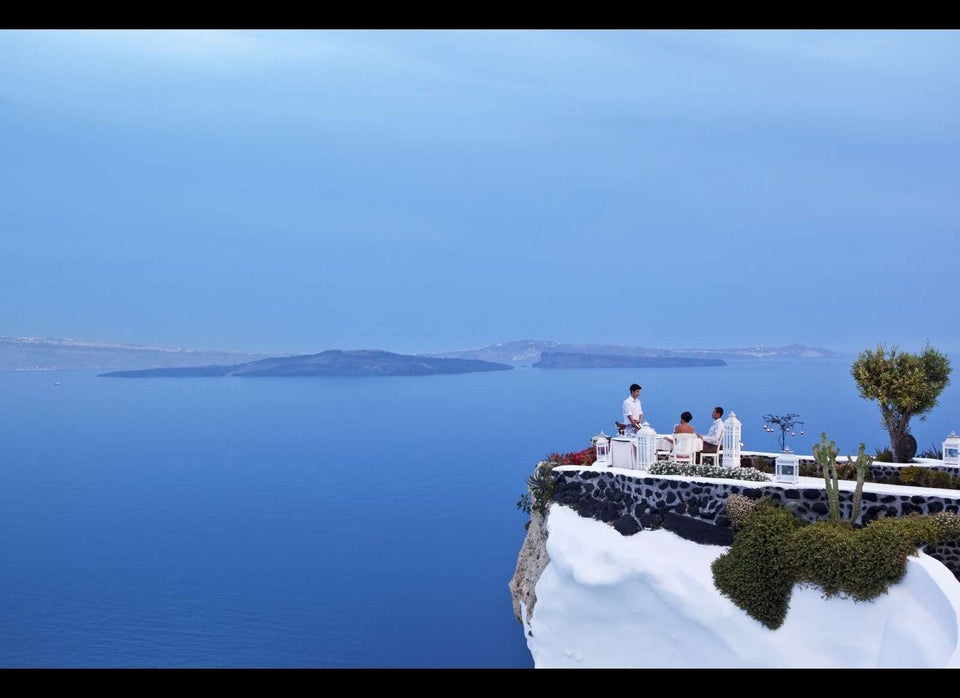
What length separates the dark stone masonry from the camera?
44.0 ft

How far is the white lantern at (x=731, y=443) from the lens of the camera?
16.0 meters

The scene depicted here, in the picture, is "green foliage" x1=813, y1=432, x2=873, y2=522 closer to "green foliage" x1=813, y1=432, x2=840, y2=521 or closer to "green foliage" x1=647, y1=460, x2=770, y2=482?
"green foliage" x1=813, y1=432, x2=840, y2=521

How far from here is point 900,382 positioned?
1662 cm

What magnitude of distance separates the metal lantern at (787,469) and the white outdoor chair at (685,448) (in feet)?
6.52

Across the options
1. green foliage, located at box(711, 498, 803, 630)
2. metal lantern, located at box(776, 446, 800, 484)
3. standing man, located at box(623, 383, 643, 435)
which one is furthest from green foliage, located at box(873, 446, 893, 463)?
standing man, located at box(623, 383, 643, 435)

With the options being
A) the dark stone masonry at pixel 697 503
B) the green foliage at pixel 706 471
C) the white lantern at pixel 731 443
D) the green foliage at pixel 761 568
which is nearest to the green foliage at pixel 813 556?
the green foliage at pixel 761 568

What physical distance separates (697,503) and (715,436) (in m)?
2.36

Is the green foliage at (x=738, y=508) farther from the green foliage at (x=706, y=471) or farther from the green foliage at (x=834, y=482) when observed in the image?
the green foliage at (x=834, y=482)

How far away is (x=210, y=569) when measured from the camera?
44562 millimetres

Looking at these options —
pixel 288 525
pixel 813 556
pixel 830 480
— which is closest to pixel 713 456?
pixel 830 480
